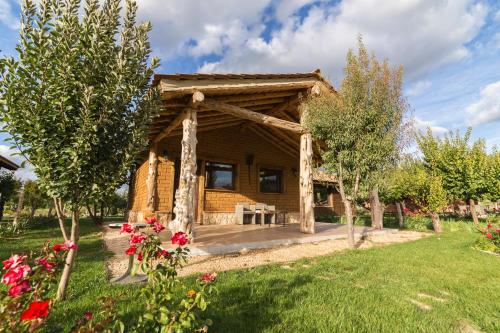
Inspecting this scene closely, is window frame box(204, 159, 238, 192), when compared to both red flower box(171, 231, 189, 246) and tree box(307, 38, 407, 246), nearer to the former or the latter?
tree box(307, 38, 407, 246)

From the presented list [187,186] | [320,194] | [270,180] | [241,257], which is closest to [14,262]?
[241,257]

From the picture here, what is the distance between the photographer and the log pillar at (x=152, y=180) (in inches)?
368

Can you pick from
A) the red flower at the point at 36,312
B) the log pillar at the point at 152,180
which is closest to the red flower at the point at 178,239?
the red flower at the point at 36,312

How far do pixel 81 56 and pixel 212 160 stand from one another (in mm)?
8455

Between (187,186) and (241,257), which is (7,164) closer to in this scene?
(187,186)

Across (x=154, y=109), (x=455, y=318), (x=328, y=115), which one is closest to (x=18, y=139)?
(x=154, y=109)

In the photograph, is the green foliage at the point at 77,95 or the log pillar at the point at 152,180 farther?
the log pillar at the point at 152,180

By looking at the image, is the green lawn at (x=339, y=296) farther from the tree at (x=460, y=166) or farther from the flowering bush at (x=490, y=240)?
the tree at (x=460, y=166)

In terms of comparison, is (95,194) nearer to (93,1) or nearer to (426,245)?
(93,1)

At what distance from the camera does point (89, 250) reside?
5727 millimetres

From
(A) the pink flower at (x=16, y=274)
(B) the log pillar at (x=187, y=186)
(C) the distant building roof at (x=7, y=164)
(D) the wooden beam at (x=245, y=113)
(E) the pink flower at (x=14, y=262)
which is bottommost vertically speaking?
(A) the pink flower at (x=16, y=274)

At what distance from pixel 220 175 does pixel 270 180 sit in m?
3.06

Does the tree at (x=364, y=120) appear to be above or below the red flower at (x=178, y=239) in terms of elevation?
above

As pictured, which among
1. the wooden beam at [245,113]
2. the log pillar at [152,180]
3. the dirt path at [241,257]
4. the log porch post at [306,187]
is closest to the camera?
the dirt path at [241,257]
